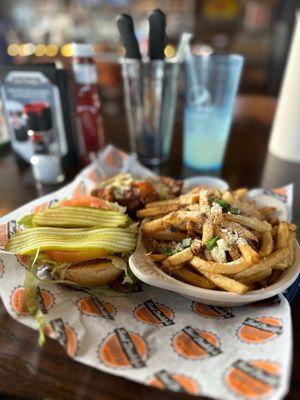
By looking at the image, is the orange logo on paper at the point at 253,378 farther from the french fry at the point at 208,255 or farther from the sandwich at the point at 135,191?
the sandwich at the point at 135,191

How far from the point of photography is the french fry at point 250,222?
95 centimetres

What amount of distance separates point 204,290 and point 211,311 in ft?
0.28

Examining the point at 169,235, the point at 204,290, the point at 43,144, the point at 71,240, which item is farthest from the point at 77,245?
the point at 43,144

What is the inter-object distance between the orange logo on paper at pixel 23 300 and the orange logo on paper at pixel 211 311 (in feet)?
1.24

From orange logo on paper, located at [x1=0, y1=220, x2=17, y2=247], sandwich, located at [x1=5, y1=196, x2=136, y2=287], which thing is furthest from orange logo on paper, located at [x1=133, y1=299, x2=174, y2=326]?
orange logo on paper, located at [x1=0, y1=220, x2=17, y2=247]

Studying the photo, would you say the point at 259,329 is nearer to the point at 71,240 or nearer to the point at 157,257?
the point at 157,257

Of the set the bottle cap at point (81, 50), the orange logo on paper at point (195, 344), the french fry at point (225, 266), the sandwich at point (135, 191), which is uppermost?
the bottle cap at point (81, 50)

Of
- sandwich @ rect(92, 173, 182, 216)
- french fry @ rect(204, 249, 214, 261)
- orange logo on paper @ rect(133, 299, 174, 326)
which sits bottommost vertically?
orange logo on paper @ rect(133, 299, 174, 326)

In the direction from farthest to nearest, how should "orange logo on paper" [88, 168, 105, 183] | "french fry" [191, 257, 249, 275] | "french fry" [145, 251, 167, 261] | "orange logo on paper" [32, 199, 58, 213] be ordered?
1. "orange logo on paper" [88, 168, 105, 183]
2. "orange logo on paper" [32, 199, 58, 213]
3. "french fry" [145, 251, 167, 261]
4. "french fry" [191, 257, 249, 275]

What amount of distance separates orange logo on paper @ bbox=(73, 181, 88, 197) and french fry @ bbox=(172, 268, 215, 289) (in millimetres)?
622

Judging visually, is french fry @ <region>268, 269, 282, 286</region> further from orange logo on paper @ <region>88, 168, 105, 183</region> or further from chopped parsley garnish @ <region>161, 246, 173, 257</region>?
orange logo on paper @ <region>88, 168, 105, 183</region>

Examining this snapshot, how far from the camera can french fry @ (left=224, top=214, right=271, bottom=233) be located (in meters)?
0.95

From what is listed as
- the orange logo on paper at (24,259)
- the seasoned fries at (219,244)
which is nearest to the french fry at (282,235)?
the seasoned fries at (219,244)

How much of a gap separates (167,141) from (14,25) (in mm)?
6009
